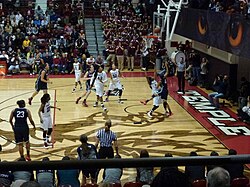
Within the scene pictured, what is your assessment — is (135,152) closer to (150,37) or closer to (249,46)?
(249,46)

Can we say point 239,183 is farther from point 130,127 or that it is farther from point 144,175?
point 130,127

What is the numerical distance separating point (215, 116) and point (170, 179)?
1411 centimetres

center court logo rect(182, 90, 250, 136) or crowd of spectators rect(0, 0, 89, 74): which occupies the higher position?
crowd of spectators rect(0, 0, 89, 74)

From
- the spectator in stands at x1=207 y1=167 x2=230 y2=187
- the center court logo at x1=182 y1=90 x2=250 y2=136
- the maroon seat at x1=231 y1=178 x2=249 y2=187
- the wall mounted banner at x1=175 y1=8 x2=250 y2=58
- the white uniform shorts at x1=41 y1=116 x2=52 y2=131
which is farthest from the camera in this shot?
the wall mounted banner at x1=175 y1=8 x2=250 y2=58

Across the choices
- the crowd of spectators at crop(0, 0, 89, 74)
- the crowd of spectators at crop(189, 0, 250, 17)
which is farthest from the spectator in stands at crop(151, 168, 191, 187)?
the crowd of spectators at crop(0, 0, 89, 74)

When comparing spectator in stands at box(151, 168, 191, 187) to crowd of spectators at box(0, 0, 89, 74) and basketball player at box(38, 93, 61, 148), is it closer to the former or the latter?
basketball player at box(38, 93, 61, 148)

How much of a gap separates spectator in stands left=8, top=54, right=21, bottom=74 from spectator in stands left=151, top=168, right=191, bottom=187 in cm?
2316

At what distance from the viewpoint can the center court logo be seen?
45.0 feet

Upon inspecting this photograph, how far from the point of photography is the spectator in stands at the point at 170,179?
1640mm

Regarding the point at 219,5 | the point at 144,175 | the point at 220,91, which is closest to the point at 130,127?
the point at 220,91

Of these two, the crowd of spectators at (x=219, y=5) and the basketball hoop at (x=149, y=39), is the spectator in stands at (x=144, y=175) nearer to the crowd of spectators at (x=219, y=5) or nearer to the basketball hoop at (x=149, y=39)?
the crowd of spectators at (x=219, y=5)

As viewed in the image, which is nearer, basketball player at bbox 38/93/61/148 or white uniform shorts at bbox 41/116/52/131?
basketball player at bbox 38/93/61/148

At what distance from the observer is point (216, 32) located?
16.9 metres

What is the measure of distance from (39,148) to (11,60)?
13.2m
